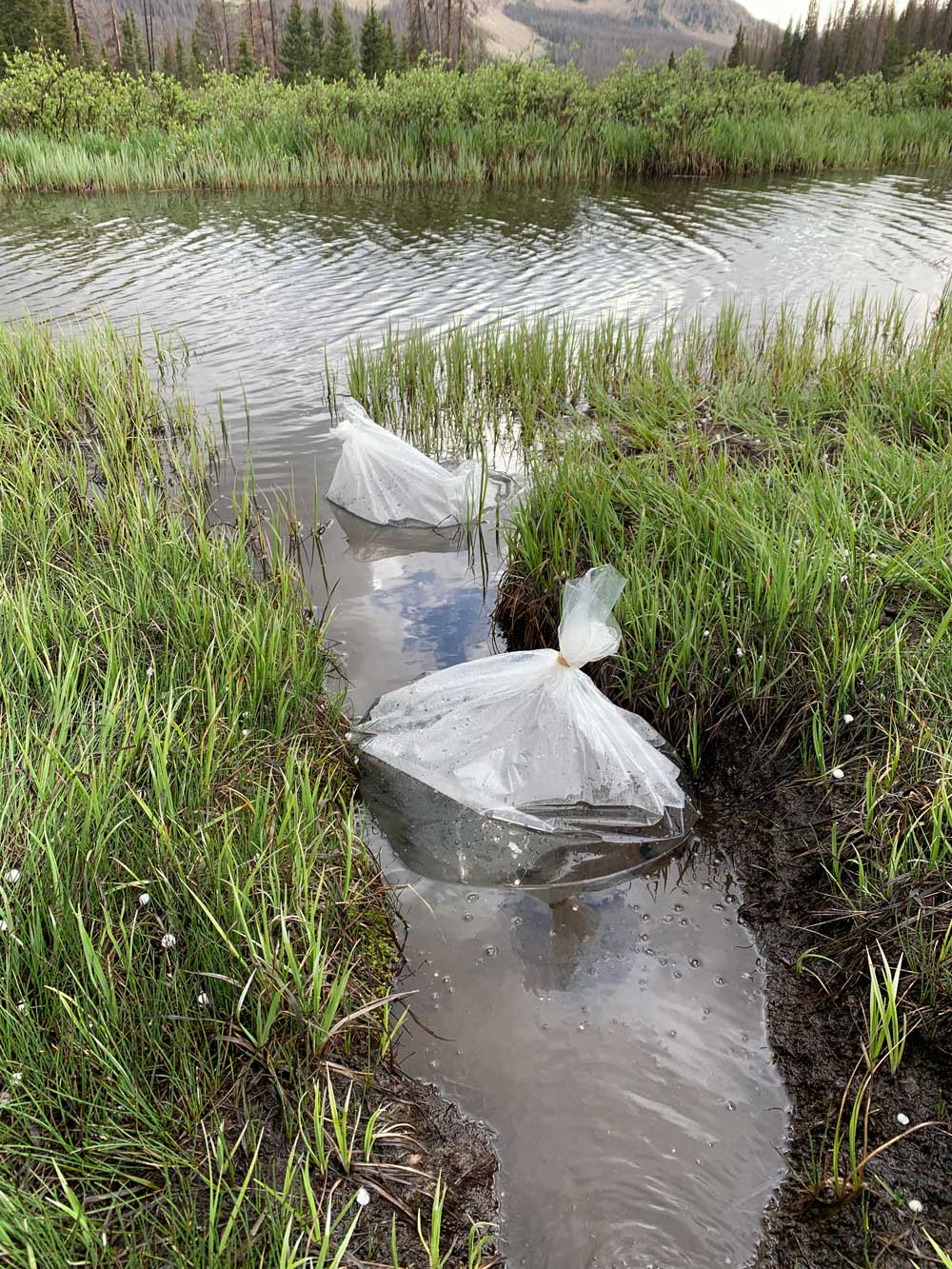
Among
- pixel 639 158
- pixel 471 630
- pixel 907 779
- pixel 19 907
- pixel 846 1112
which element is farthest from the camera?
pixel 639 158

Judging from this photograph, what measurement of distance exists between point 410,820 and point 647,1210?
1260 millimetres

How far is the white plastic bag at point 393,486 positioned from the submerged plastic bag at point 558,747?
2152 mm

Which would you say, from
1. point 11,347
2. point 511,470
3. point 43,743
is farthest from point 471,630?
point 11,347

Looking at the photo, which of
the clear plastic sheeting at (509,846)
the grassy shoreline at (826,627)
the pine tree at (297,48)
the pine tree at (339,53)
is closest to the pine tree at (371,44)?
the pine tree at (339,53)

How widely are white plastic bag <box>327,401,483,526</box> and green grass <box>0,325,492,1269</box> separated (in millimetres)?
1884

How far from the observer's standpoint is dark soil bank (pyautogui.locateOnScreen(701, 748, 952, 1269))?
1.60m

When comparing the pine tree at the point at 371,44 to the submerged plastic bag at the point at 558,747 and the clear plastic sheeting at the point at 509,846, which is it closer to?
the submerged plastic bag at the point at 558,747

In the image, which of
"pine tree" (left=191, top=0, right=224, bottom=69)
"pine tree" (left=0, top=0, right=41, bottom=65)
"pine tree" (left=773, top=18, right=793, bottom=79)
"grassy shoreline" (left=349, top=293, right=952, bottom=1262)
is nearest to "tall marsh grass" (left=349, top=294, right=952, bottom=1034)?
"grassy shoreline" (left=349, top=293, right=952, bottom=1262)

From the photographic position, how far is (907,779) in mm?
2283

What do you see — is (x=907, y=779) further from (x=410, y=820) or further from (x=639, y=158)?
(x=639, y=158)

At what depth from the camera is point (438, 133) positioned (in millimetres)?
16000

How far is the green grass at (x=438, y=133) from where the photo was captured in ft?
51.1

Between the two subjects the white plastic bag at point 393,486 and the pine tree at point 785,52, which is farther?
the pine tree at point 785,52

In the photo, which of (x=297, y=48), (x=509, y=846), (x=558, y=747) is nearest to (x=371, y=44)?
(x=297, y=48)
